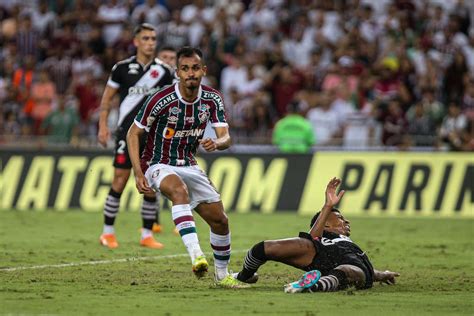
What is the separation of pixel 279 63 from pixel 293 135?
314 centimetres

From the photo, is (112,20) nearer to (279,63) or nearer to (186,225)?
(279,63)

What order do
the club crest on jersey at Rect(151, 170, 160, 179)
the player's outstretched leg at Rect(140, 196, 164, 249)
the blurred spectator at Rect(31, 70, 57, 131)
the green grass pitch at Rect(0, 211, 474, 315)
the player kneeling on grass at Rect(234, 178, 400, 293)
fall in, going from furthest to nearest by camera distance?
1. the blurred spectator at Rect(31, 70, 57, 131)
2. the player's outstretched leg at Rect(140, 196, 164, 249)
3. the club crest on jersey at Rect(151, 170, 160, 179)
4. the player kneeling on grass at Rect(234, 178, 400, 293)
5. the green grass pitch at Rect(0, 211, 474, 315)

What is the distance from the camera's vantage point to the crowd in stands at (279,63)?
2311 cm

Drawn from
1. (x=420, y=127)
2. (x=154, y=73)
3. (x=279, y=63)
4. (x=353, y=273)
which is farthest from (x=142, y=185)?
(x=279, y=63)

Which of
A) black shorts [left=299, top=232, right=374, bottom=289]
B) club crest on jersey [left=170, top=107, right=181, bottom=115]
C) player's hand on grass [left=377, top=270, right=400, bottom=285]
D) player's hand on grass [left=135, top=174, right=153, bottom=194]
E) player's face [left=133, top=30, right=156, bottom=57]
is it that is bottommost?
player's hand on grass [left=377, top=270, right=400, bottom=285]

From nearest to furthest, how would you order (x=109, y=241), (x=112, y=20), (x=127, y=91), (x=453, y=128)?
1. (x=127, y=91)
2. (x=109, y=241)
3. (x=453, y=128)
4. (x=112, y=20)

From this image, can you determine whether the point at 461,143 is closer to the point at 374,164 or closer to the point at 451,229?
the point at 374,164

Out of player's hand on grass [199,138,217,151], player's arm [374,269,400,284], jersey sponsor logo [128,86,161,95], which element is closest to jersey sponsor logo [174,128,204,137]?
player's hand on grass [199,138,217,151]

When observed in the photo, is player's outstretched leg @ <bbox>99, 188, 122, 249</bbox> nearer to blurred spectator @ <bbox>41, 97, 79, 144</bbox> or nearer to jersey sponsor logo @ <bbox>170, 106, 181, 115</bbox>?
jersey sponsor logo @ <bbox>170, 106, 181, 115</bbox>

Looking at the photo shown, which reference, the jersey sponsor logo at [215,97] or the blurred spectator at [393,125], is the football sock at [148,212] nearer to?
the jersey sponsor logo at [215,97]

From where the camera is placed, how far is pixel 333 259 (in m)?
10.2

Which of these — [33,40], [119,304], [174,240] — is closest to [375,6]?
[33,40]

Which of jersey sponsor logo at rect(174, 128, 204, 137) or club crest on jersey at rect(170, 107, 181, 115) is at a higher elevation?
club crest on jersey at rect(170, 107, 181, 115)

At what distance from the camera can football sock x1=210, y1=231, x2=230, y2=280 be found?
10.8 meters
